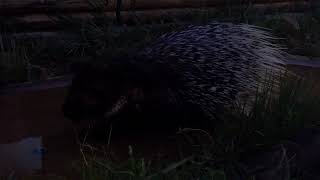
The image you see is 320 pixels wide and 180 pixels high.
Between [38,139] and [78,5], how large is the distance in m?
2.49

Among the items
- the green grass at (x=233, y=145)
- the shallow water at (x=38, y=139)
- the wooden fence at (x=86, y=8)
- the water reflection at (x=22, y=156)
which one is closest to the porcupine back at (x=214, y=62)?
the green grass at (x=233, y=145)

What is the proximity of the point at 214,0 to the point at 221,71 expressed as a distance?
10.5 feet

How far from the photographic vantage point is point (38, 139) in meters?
3.36

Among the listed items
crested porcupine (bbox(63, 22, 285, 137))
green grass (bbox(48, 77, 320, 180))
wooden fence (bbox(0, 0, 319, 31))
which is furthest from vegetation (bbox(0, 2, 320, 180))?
wooden fence (bbox(0, 0, 319, 31))

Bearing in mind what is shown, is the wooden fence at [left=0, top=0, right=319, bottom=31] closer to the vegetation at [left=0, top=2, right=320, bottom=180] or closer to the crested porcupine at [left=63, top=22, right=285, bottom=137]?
the vegetation at [left=0, top=2, right=320, bottom=180]

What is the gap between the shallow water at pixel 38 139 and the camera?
299cm

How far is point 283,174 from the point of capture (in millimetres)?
2383

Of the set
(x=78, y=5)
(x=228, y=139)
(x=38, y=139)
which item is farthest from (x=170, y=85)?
(x=78, y=5)

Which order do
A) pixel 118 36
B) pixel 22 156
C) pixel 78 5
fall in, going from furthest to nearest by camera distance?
pixel 78 5 < pixel 118 36 < pixel 22 156

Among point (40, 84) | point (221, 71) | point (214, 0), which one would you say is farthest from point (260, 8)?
point (221, 71)

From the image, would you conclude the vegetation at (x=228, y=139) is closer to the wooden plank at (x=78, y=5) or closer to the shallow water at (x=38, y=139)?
the shallow water at (x=38, y=139)

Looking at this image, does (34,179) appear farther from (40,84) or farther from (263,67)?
(40,84)

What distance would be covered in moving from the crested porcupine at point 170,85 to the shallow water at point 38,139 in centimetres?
18

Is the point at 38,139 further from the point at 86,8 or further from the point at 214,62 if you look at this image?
the point at 86,8
